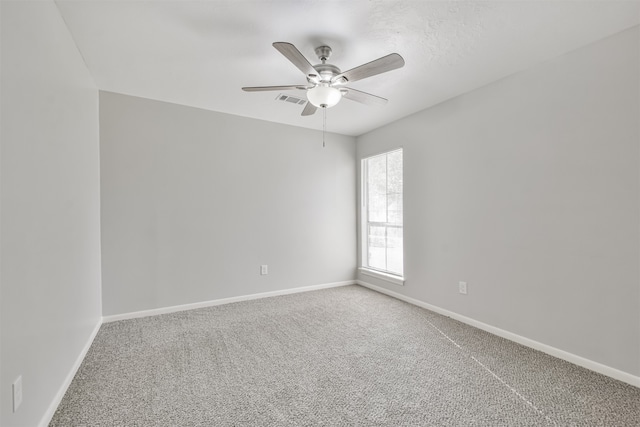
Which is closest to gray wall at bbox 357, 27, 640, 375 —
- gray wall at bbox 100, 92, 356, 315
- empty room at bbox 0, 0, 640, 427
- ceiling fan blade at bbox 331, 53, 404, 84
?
empty room at bbox 0, 0, 640, 427

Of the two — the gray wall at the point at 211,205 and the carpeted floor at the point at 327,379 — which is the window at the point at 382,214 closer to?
the gray wall at the point at 211,205

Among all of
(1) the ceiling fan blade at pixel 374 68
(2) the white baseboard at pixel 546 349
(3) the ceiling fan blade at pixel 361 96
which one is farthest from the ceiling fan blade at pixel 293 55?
(2) the white baseboard at pixel 546 349

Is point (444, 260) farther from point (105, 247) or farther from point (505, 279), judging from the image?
point (105, 247)

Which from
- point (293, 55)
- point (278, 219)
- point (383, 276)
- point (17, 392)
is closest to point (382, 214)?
point (383, 276)

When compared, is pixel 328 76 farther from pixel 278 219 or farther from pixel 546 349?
pixel 546 349

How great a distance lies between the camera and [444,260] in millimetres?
3281

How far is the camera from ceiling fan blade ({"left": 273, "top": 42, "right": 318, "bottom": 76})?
167 cm

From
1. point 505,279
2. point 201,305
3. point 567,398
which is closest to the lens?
point 567,398

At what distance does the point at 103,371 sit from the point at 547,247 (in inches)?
141

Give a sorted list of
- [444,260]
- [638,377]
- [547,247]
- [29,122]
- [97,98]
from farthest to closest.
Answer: [444,260] → [97,98] → [547,247] → [638,377] → [29,122]

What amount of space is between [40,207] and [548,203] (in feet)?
11.4

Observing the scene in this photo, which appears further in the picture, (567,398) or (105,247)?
(105,247)

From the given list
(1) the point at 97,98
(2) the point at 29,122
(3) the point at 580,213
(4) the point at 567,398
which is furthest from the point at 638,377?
(1) the point at 97,98

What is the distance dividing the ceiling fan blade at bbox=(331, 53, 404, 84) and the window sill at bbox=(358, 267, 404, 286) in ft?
8.77
